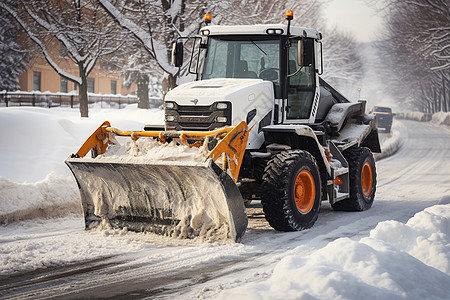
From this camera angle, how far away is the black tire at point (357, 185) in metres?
9.98

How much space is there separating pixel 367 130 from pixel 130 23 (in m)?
9.75

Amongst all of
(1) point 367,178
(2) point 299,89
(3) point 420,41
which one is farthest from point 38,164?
(3) point 420,41

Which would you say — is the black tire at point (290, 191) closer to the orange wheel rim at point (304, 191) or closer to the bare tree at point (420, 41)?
the orange wheel rim at point (304, 191)

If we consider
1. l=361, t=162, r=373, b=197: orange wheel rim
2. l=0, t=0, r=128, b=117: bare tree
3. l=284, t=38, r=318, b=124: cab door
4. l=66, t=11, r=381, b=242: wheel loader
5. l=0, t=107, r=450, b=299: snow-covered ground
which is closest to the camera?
l=0, t=107, r=450, b=299: snow-covered ground

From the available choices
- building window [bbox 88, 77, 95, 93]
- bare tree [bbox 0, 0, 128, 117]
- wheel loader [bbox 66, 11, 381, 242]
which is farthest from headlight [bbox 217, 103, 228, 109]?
building window [bbox 88, 77, 95, 93]

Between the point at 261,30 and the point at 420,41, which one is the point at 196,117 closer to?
the point at 261,30

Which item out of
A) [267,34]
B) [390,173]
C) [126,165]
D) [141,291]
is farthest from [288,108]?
[390,173]

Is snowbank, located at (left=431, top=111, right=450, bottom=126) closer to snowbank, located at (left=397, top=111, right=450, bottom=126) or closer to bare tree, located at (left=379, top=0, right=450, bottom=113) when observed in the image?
snowbank, located at (left=397, top=111, right=450, bottom=126)

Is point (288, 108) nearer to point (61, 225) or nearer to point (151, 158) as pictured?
point (151, 158)

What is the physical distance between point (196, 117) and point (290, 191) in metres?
1.51

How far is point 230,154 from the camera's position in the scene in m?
7.19

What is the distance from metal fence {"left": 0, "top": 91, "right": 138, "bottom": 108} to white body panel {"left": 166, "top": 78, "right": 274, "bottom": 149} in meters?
30.0

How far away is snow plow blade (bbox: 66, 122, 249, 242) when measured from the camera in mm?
6988

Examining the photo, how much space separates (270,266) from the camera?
20.2 ft
